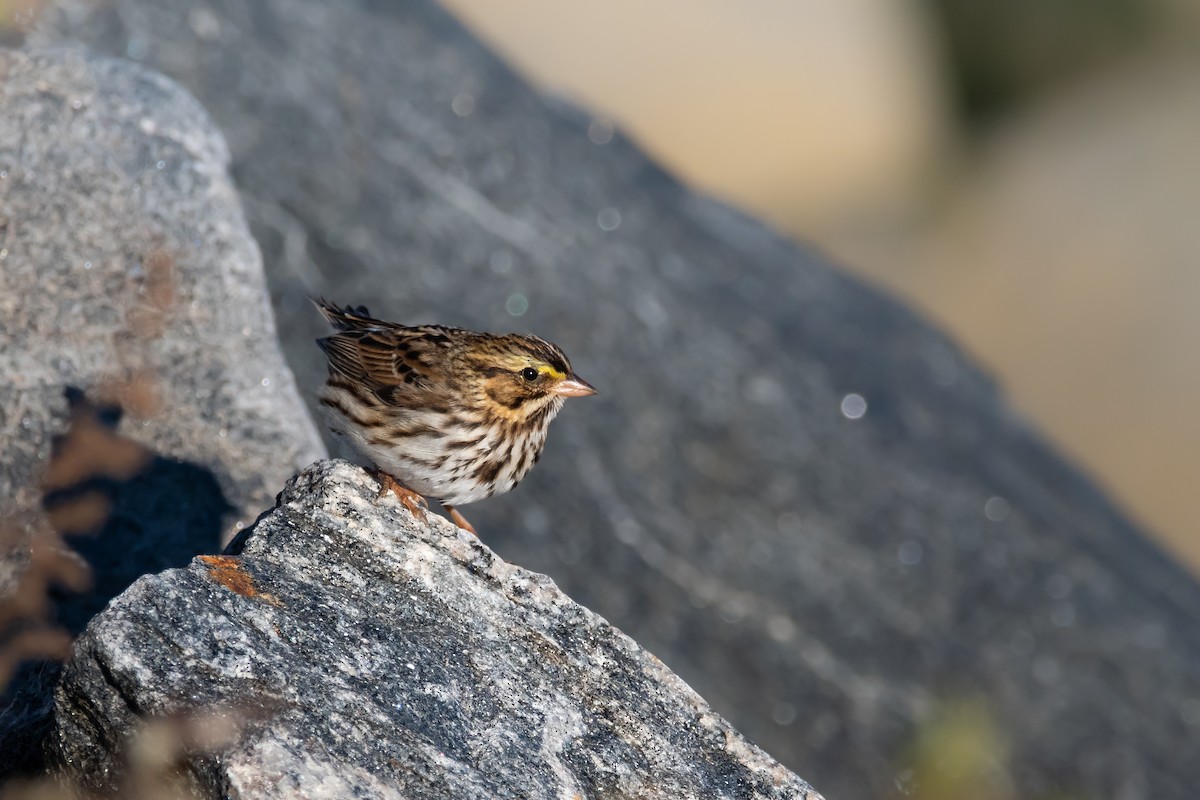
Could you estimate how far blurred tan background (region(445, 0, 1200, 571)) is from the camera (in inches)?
709

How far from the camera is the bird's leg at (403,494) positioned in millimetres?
6127

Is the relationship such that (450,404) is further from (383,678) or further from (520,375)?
(383,678)

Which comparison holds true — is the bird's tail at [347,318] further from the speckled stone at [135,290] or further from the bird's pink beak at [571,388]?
the bird's pink beak at [571,388]

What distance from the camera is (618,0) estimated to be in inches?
816

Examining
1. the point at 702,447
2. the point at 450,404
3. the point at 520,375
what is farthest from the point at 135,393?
the point at 702,447

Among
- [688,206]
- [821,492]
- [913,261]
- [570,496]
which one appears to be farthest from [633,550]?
[913,261]

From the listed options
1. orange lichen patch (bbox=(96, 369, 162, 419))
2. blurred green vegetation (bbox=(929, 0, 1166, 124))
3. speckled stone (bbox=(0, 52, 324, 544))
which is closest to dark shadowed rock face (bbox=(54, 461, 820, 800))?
speckled stone (bbox=(0, 52, 324, 544))

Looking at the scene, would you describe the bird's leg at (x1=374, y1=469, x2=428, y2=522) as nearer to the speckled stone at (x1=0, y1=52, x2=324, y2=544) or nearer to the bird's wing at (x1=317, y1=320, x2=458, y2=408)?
the bird's wing at (x1=317, y1=320, x2=458, y2=408)

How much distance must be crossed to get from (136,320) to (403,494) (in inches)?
85.8

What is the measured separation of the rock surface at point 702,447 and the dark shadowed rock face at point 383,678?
446 cm

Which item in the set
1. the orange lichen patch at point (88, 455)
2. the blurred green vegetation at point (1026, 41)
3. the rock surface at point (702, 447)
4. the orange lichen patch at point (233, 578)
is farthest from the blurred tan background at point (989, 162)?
the orange lichen patch at point (233, 578)

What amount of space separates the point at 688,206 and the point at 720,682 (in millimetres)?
4733

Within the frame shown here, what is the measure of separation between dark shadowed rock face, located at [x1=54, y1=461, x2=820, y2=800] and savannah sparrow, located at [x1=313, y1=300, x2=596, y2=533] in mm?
818

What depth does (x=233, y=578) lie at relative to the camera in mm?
5172
